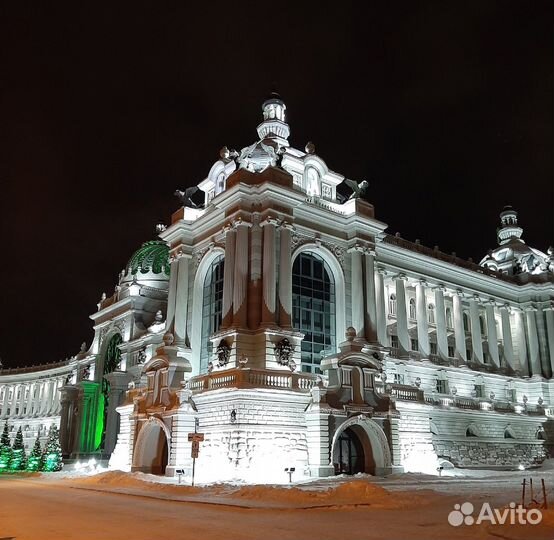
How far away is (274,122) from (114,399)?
1274 inches

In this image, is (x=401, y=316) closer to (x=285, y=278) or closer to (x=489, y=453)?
(x=489, y=453)

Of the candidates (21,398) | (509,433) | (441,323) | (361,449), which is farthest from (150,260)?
(21,398)

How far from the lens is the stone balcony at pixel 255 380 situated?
1465 inches

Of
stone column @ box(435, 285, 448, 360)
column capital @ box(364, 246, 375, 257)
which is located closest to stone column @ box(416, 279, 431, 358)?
stone column @ box(435, 285, 448, 360)

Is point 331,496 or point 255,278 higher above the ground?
point 255,278

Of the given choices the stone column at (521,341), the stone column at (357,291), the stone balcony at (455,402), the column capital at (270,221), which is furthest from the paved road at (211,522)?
the stone column at (521,341)

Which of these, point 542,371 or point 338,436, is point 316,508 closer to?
point 338,436

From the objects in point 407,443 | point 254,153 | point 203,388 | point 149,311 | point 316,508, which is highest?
point 254,153

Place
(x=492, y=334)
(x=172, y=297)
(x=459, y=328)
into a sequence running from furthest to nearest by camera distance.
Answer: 1. (x=492, y=334)
2. (x=459, y=328)
3. (x=172, y=297)

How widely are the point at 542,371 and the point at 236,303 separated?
136 ft

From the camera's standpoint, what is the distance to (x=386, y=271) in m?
59.7

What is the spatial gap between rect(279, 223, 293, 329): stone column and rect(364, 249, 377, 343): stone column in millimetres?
7928

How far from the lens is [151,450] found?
41.6m

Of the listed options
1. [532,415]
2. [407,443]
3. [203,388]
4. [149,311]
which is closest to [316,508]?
[203,388]
